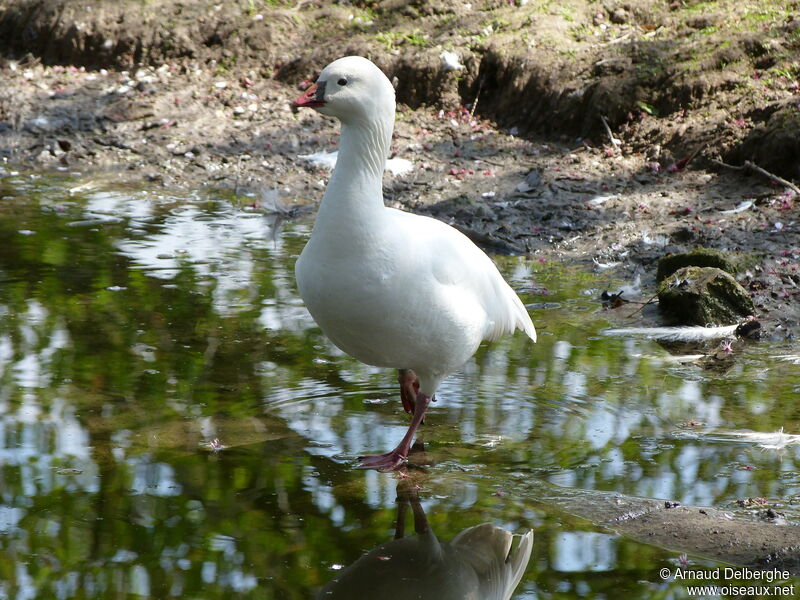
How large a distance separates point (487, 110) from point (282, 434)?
6602mm

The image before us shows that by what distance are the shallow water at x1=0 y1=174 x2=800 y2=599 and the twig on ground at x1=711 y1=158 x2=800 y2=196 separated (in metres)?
1.91

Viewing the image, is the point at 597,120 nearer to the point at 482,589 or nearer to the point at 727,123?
the point at 727,123

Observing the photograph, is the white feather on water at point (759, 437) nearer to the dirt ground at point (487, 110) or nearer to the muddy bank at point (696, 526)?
the muddy bank at point (696, 526)

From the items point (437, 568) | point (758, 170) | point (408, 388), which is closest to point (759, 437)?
point (408, 388)

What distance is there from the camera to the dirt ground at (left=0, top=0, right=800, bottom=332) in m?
8.52

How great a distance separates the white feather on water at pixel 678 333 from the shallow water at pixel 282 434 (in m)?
0.16

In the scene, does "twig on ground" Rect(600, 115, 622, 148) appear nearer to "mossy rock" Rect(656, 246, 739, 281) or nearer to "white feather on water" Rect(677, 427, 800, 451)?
"mossy rock" Rect(656, 246, 739, 281)

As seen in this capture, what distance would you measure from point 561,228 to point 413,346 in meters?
4.42

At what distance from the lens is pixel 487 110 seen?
428 inches

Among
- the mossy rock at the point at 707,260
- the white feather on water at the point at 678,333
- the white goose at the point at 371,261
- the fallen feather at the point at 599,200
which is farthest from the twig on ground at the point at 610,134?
the white goose at the point at 371,261

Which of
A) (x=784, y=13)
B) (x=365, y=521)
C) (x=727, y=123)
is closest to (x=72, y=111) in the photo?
(x=727, y=123)

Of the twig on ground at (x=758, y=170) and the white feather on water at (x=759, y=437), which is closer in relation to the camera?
the white feather on water at (x=759, y=437)

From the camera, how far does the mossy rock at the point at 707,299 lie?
21.3 feet

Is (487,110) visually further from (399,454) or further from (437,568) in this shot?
(437,568)
